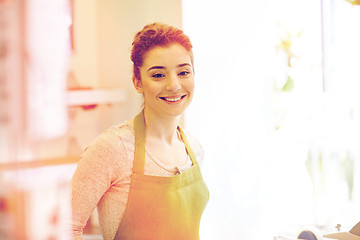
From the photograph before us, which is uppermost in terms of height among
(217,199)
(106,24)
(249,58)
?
(106,24)

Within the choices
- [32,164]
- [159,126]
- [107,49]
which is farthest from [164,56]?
[32,164]

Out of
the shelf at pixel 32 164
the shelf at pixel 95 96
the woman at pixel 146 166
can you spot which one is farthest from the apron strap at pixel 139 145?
the shelf at pixel 32 164

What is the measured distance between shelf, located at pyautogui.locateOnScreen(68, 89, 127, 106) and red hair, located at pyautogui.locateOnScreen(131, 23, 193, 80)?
523mm

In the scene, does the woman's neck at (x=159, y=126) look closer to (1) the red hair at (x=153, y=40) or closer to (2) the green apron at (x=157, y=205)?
(2) the green apron at (x=157, y=205)

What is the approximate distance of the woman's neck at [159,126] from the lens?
4.11ft

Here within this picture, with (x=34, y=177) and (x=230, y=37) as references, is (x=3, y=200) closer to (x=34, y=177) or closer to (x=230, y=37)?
(x=34, y=177)

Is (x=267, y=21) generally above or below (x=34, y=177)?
above

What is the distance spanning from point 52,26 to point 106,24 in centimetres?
144

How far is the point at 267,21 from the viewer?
73.0 inches

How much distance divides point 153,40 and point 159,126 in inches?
10.3

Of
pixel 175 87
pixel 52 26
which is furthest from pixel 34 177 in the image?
pixel 175 87

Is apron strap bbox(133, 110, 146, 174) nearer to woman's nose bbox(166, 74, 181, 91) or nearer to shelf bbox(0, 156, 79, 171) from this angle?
woman's nose bbox(166, 74, 181, 91)

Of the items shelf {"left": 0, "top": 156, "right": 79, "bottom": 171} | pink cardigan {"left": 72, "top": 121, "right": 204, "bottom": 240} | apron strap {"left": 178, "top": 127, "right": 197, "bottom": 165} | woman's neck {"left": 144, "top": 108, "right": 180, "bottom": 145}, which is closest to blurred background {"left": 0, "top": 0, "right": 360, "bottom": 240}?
apron strap {"left": 178, "top": 127, "right": 197, "bottom": 165}

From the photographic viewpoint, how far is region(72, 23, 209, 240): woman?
3.64ft
